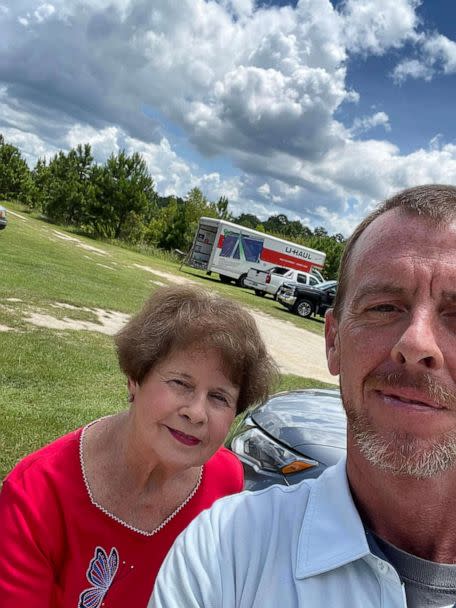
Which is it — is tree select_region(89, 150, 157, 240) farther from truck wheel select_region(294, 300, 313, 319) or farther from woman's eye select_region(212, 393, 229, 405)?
woman's eye select_region(212, 393, 229, 405)

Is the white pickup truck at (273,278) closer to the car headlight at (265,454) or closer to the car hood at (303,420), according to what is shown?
the car hood at (303,420)

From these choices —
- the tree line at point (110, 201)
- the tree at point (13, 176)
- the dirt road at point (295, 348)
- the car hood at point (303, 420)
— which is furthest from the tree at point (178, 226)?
the car hood at point (303, 420)

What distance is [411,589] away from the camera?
1216 millimetres

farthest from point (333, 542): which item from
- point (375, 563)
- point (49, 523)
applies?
point (49, 523)

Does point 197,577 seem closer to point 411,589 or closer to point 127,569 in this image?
point 411,589

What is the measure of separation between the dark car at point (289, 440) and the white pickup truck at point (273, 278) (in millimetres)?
22904

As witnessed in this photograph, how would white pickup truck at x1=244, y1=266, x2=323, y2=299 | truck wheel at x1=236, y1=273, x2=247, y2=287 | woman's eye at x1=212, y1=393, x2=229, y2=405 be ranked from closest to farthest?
woman's eye at x1=212, y1=393, x2=229, y2=405
white pickup truck at x1=244, y1=266, x2=323, y2=299
truck wheel at x1=236, y1=273, x2=247, y2=287

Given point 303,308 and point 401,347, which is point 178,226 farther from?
point 401,347

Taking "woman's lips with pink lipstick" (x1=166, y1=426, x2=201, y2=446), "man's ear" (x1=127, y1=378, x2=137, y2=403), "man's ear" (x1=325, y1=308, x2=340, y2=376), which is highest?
"man's ear" (x1=325, y1=308, x2=340, y2=376)

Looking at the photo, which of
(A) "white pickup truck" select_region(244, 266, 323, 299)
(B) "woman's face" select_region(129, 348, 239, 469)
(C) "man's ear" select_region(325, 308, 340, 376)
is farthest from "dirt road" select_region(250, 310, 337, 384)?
(A) "white pickup truck" select_region(244, 266, 323, 299)

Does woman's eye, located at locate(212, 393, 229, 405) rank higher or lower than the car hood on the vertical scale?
higher

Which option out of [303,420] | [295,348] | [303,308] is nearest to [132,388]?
[303,420]

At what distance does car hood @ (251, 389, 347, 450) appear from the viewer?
2.94 meters

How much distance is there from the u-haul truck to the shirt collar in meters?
28.5
